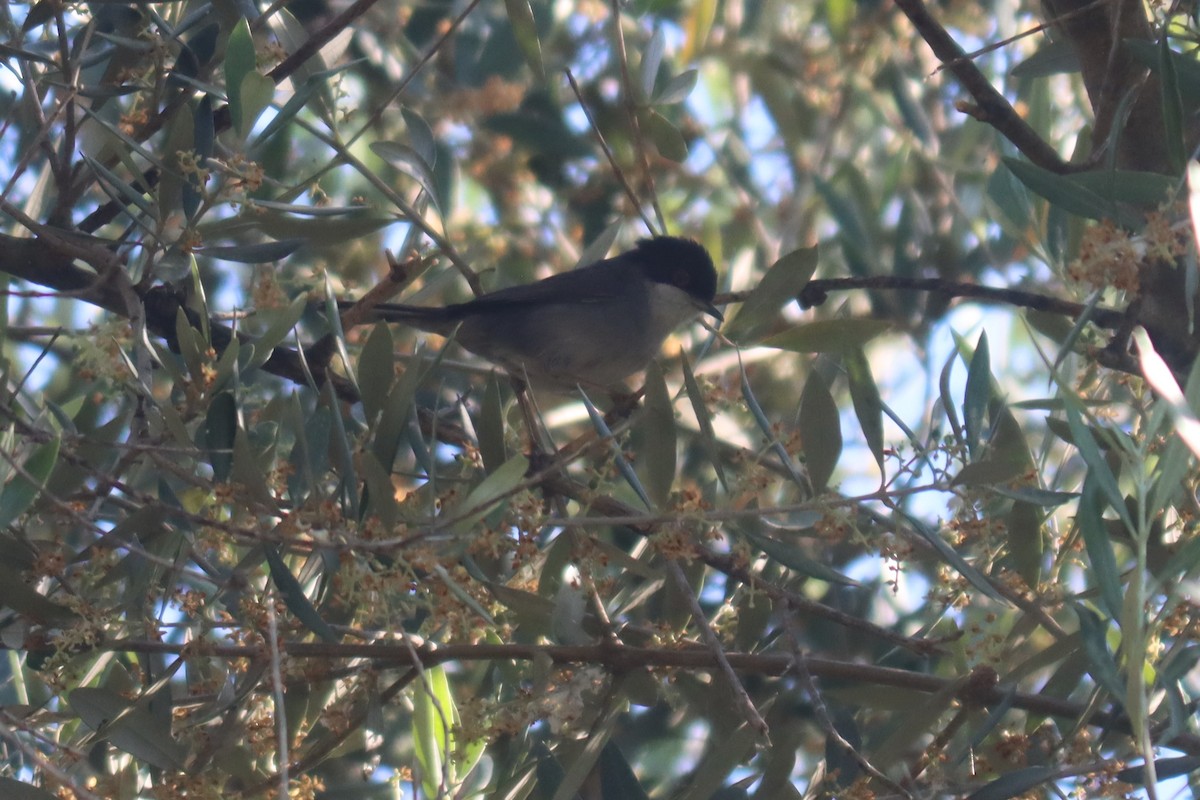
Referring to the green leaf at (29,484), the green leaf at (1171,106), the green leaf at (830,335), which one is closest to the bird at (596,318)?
the green leaf at (830,335)

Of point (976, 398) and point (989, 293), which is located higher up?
point (989, 293)

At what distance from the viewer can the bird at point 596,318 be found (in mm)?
4840

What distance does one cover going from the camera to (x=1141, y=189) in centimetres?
219

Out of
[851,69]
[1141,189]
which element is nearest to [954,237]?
[851,69]

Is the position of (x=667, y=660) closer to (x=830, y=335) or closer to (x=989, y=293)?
(x=830, y=335)

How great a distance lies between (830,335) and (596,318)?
2.58 meters

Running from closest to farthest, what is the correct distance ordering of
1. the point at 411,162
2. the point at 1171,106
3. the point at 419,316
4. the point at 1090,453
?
the point at 1090,453
the point at 1171,106
the point at 411,162
the point at 419,316

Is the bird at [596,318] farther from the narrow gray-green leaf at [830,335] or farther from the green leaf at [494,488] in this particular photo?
the green leaf at [494,488]

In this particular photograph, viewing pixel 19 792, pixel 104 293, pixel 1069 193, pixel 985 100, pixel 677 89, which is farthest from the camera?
pixel 677 89

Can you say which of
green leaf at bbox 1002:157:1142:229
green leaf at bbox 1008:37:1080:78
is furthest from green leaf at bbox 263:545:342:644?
green leaf at bbox 1008:37:1080:78

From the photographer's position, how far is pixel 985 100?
2795 mm

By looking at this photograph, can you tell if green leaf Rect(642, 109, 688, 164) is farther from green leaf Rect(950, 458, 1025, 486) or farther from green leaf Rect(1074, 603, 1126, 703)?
green leaf Rect(1074, 603, 1126, 703)

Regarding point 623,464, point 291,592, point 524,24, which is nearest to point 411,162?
point 524,24

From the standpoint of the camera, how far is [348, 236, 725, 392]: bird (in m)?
4.84
